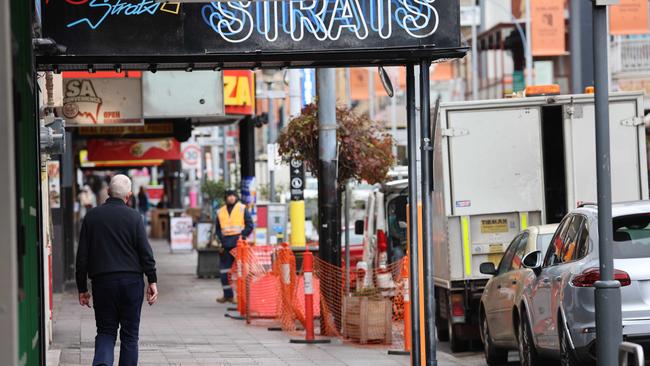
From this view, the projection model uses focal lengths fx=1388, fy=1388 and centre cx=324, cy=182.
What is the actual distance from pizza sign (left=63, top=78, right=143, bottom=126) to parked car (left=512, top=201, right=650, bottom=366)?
35.2ft

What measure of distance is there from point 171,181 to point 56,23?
55354 mm

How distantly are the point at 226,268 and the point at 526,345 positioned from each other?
1080 centimetres

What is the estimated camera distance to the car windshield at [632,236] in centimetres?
1098

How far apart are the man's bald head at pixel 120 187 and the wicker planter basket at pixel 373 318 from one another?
5.63 meters

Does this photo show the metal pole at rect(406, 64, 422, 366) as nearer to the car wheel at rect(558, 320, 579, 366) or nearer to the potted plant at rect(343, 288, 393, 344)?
the car wheel at rect(558, 320, 579, 366)

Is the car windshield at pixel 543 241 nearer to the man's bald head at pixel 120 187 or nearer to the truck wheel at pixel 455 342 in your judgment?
the truck wheel at pixel 455 342

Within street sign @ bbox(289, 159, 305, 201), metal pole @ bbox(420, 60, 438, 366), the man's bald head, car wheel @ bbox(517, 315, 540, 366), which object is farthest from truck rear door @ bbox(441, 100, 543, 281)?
street sign @ bbox(289, 159, 305, 201)

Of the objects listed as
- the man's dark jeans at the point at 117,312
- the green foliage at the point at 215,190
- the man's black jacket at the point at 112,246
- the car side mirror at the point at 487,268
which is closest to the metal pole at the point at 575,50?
the green foliage at the point at 215,190

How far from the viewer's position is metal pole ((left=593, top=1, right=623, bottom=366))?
946 centimetres

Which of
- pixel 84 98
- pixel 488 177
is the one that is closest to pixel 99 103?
pixel 84 98

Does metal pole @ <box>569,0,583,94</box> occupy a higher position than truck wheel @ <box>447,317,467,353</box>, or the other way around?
metal pole @ <box>569,0,583,94</box>

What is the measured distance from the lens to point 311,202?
36062mm

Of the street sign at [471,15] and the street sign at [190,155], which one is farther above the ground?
the street sign at [471,15]

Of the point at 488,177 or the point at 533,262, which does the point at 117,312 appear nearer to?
the point at 533,262
